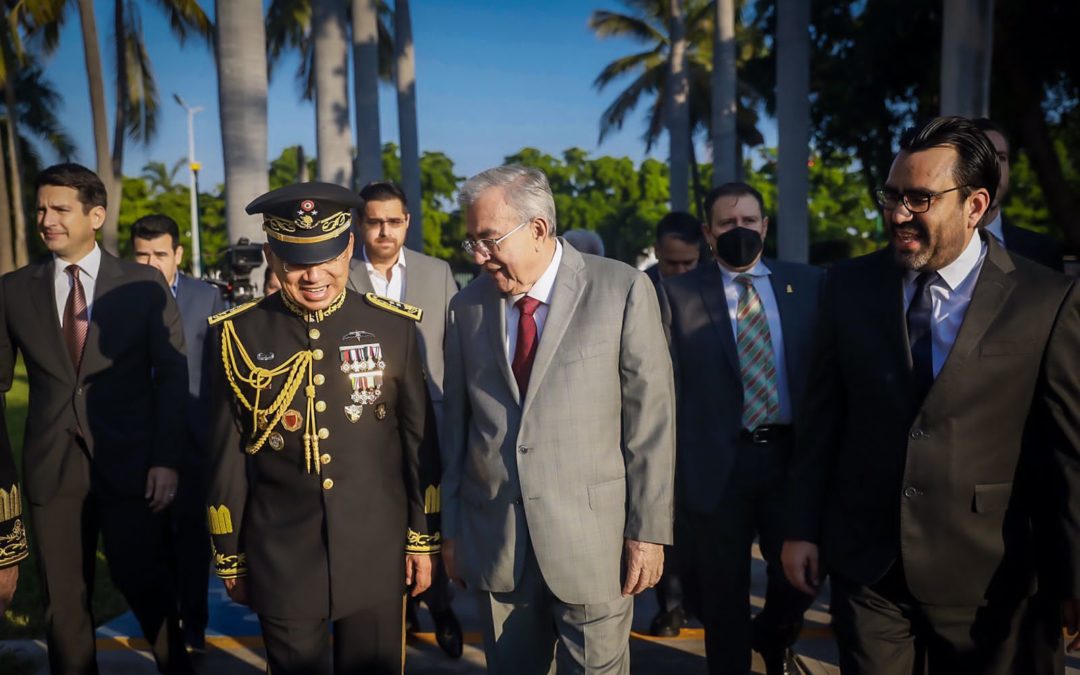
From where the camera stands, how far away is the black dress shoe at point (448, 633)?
4.41 m

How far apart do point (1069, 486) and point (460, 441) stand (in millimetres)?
1843

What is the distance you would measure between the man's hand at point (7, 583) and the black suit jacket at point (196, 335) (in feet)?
5.66

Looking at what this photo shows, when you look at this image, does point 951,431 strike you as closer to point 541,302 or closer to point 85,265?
point 541,302

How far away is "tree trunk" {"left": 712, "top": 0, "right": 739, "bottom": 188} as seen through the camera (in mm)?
18891

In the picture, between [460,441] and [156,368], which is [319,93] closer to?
[156,368]

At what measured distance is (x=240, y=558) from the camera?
2.90 metres

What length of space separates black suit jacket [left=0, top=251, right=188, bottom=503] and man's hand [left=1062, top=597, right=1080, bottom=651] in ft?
10.8

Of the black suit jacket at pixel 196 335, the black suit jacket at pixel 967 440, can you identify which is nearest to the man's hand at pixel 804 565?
the black suit jacket at pixel 967 440

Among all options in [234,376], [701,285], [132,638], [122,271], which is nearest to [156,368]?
[122,271]

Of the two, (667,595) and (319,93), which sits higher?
(319,93)

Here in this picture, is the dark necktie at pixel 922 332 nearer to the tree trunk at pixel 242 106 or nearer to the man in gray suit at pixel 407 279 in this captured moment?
the man in gray suit at pixel 407 279

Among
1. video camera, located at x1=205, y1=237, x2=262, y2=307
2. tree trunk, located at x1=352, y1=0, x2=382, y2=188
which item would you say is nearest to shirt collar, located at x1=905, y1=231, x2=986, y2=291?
video camera, located at x1=205, y1=237, x2=262, y2=307

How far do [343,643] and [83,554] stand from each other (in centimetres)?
147

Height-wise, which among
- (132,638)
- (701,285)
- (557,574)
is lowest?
(132,638)
